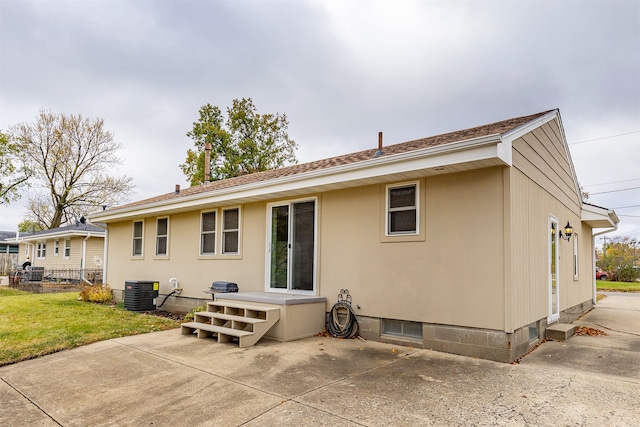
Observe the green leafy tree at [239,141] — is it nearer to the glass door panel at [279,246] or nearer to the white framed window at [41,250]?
the white framed window at [41,250]

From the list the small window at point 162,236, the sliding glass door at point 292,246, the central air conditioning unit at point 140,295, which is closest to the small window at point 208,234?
the small window at point 162,236

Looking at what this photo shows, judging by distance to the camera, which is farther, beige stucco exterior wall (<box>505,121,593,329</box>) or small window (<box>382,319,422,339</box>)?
small window (<box>382,319,422,339</box>)

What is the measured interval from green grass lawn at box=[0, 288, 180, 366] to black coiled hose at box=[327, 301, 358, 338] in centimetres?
317

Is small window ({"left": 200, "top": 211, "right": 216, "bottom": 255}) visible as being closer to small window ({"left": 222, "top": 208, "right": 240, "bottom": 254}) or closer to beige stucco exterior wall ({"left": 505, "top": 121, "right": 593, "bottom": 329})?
small window ({"left": 222, "top": 208, "right": 240, "bottom": 254})

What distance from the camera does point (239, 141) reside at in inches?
1011

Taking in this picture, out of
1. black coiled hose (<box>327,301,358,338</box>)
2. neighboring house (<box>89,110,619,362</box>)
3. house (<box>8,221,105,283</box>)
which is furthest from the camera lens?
house (<box>8,221,105,283</box>)

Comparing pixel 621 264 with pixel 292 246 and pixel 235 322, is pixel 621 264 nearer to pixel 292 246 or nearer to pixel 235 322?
pixel 292 246

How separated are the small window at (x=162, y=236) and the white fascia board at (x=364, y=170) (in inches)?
45.6

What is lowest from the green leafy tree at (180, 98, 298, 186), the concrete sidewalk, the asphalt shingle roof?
the concrete sidewalk

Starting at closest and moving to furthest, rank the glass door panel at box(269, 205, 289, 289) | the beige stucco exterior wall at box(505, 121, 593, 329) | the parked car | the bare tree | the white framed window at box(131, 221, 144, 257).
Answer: the beige stucco exterior wall at box(505, 121, 593, 329) < the glass door panel at box(269, 205, 289, 289) < the white framed window at box(131, 221, 144, 257) < the bare tree < the parked car

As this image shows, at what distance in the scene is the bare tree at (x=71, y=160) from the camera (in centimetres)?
2467

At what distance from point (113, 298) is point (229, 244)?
5.72 metres

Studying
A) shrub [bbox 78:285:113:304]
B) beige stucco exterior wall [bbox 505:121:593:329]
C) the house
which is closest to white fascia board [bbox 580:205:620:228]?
beige stucco exterior wall [bbox 505:121:593:329]

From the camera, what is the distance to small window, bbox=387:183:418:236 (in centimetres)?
583
